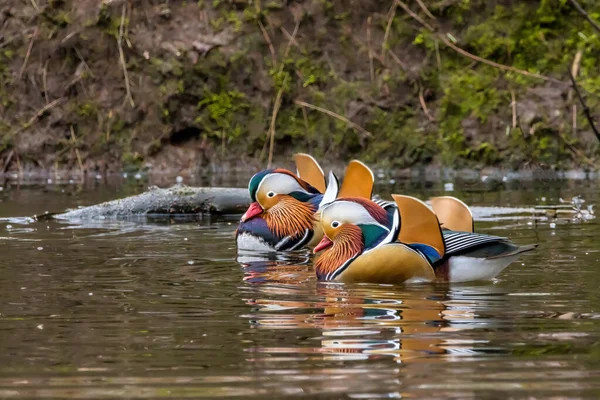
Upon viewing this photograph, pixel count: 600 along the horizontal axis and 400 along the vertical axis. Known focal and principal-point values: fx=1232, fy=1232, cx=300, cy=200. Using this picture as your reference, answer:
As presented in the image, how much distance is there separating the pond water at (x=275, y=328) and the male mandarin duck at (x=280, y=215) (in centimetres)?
26

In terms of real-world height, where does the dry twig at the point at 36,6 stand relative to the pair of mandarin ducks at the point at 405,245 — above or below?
above

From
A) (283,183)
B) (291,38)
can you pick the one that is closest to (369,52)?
(291,38)

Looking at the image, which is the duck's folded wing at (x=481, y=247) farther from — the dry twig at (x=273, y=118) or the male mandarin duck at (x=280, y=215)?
the dry twig at (x=273, y=118)

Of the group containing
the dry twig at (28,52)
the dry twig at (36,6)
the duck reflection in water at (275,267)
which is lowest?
the duck reflection in water at (275,267)

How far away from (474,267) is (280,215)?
2.99 meters

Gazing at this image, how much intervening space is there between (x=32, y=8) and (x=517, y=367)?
58.6 ft

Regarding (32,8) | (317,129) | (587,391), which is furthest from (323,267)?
(32,8)

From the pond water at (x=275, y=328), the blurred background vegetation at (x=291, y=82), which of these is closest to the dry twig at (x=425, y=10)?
the blurred background vegetation at (x=291, y=82)

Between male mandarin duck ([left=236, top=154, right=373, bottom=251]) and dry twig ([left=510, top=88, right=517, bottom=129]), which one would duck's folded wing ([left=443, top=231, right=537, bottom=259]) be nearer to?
male mandarin duck ([left=236, top=154, right=373, bottom=251])

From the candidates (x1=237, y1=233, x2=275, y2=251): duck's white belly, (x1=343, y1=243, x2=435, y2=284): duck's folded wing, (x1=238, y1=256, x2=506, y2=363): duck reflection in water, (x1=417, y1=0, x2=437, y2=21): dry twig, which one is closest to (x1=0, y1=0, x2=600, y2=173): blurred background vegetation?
(x1=417, y1=0, x2=437, y2=21): dry twig

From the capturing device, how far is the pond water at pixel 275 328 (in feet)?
14.1

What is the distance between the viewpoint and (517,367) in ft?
14.8

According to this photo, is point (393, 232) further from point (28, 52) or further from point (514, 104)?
point (28, 52)

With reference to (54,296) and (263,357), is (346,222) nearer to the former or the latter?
(54,296)
